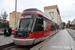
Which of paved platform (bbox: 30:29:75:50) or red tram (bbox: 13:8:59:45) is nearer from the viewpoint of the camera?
paved platform (bbox: 30:29:75:50)

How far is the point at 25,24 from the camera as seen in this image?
22.9ft

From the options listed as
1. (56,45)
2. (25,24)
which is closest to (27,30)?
(25,24)

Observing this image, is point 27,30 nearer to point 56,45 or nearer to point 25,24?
point 25,24

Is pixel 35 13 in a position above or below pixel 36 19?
above

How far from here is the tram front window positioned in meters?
6.79

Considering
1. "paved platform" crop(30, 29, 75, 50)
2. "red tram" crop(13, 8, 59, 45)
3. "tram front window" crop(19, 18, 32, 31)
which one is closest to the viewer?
"paved platform" crop(30, 29, 75, 50)

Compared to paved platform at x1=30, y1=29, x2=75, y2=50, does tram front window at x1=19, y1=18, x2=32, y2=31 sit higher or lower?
higher

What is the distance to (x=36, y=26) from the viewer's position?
7.28 metres

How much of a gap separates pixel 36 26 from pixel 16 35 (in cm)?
185

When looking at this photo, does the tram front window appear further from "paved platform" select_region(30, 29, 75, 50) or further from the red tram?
"paved platform" select_region(30, 29, 75, 50)

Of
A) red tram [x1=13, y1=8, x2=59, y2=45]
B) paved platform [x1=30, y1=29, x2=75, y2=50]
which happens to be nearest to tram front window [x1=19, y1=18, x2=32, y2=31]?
red tram [x1=13, y1=8, x2=59, y2=45]

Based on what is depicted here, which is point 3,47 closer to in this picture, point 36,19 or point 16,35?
point 16,35

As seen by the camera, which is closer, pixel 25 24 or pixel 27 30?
pixel 27 30

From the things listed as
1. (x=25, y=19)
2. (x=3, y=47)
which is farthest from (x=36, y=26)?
(x=3, y=47)
